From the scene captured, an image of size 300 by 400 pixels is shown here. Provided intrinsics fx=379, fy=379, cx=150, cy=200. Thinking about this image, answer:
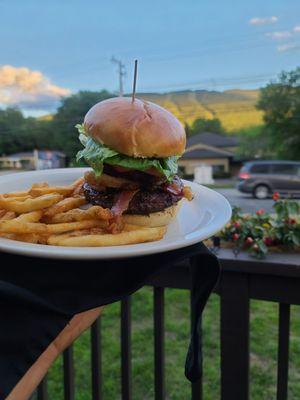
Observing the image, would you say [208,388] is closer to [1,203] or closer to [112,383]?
[112,383]

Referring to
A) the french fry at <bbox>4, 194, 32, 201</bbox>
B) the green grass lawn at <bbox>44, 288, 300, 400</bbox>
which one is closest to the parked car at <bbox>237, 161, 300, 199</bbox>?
the green grass lawn at <bbox>44, 288, 300, 400</bbox>

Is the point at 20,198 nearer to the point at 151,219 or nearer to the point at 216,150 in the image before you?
the point at 151,219

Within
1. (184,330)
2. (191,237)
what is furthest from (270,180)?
(191,237)

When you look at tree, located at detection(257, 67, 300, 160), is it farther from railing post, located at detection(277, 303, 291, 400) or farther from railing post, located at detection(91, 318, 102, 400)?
railing post, located at detection(91, 318, 102, 400)

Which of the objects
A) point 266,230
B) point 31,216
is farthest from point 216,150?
point 31,216

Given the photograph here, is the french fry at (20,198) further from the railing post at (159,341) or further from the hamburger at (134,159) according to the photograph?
the railing post at (159,341)

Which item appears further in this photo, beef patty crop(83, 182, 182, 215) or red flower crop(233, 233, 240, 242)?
red flower crop(233, 233, 240, 242)
